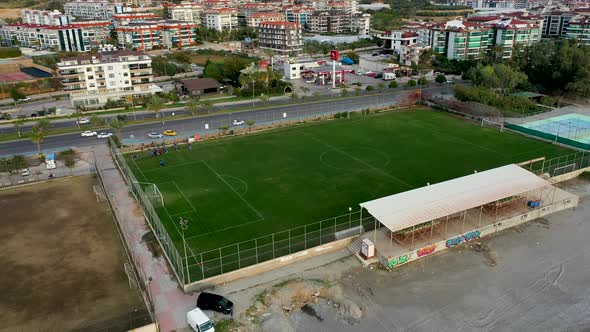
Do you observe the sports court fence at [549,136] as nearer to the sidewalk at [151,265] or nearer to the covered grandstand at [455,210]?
the covered grandstand at [455,210]

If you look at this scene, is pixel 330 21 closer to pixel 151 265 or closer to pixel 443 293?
pixel 151 265

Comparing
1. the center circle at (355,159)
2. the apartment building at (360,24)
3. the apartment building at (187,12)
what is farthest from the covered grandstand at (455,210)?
the apartment building at (187,12)

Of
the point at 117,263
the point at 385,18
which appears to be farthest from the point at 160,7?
the point at 117,263

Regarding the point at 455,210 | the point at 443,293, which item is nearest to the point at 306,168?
the point at 455,210

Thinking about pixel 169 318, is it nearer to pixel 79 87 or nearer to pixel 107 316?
pixel 107 316

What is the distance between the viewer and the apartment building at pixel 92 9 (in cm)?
16912

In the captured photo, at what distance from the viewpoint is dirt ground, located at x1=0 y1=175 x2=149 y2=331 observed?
75.0 ft

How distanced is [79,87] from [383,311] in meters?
64.9

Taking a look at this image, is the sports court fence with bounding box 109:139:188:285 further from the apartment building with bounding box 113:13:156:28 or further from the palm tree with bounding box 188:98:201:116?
the apartment building with bounding box 113:13:156:28

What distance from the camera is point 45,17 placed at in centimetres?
14862

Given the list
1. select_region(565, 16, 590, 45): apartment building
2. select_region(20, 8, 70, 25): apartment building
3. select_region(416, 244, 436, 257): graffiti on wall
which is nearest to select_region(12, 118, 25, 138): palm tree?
select_region(416, 244, 436, 257): graffiti on wall

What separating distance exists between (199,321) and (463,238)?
1726cm

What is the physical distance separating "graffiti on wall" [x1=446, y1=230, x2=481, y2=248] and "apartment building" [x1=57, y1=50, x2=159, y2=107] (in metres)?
58.0

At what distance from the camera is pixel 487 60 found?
84438 mm
